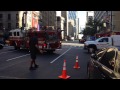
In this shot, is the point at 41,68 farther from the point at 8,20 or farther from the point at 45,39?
the point at 8,20

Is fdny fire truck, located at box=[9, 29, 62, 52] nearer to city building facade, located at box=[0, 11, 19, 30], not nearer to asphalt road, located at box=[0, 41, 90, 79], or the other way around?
asphalt road, located at box=[0, 41, 90, 79]

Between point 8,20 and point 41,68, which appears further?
point 8,20

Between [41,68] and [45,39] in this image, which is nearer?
[41,68]

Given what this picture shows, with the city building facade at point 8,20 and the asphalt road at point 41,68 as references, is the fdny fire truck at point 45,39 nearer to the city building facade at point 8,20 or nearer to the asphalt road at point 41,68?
the asphalt road at point 41,68

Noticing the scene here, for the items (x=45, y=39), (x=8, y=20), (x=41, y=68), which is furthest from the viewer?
(x=8, y=20)

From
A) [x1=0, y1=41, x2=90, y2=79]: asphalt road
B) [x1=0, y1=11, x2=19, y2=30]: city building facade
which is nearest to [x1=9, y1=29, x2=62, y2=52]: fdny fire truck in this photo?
Answer: [x1=0, y1=41, x2=90, y2=79]: asphalt road

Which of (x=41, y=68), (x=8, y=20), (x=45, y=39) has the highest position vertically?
(x=8, y=20)

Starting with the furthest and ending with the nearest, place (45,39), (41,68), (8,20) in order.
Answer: (8,20) → (45,39) → (41,68)

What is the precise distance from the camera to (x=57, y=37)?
24.7 m

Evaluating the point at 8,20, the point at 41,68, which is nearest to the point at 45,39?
the point at 41,68

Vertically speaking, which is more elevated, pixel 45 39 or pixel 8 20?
pixel 8 20

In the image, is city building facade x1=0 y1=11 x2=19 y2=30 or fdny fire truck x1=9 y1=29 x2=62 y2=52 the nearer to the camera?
fdny fire truck x1=9 y1=29 x2=62 y2=52
